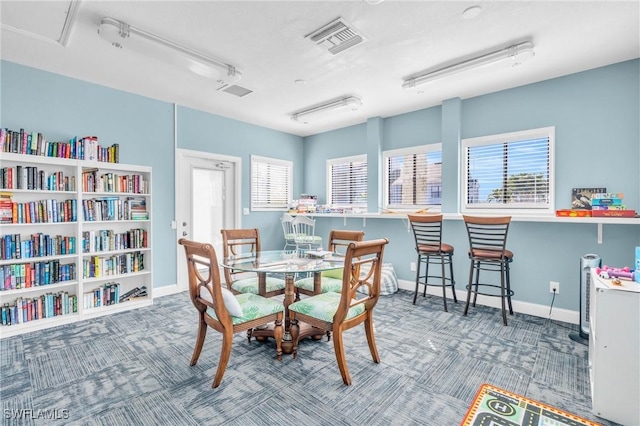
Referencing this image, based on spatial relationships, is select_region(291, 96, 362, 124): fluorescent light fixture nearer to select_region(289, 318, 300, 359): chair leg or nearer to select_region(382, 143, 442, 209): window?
select_region(382, 143, 442, 209): window

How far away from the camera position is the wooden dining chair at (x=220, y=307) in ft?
6.57

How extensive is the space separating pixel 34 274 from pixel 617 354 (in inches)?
187

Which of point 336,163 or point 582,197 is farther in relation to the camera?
point 336,163

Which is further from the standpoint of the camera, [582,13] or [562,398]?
[582,13]

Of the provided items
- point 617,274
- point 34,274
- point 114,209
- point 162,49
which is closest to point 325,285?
point 617,274

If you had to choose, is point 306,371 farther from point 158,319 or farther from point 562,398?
point 158,319

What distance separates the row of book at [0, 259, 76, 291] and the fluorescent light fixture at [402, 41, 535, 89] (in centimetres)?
426

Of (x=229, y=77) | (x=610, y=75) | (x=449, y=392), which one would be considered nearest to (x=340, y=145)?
(x=229, y=77)

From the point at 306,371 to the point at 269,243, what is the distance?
3467 mm

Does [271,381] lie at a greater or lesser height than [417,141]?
lesser

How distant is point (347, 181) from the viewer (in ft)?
18.7

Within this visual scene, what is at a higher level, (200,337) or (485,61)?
(485,61)

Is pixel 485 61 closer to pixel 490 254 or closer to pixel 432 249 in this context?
pixel 490 254

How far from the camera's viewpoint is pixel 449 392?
205 centimetres
